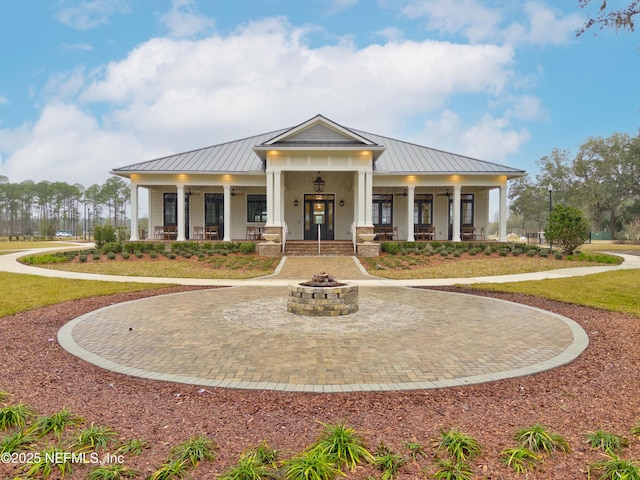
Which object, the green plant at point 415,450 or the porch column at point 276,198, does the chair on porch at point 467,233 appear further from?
the green plant at point 415,450

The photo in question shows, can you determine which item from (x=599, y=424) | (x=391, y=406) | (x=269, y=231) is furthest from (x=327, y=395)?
(x=269, y=231)

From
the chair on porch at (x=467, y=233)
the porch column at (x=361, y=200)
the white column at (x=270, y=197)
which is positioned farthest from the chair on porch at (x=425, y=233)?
the white column at (x=270, y=197)

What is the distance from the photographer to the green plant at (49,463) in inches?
104

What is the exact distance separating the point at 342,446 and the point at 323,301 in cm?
474

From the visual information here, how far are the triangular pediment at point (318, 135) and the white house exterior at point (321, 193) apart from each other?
0.23 ft

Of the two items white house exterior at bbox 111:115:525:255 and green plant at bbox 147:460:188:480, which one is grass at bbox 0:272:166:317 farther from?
white house exterior at bbox 111:115:525:255

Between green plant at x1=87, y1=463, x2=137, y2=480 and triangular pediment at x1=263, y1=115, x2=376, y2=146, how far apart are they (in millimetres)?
17745

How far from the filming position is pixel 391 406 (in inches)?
144

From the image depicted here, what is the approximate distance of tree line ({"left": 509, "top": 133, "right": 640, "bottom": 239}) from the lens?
4669 cm

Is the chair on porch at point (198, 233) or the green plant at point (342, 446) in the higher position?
the chair on porch at point (198, 233)

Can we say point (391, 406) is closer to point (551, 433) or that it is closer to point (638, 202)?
point (551, 433)

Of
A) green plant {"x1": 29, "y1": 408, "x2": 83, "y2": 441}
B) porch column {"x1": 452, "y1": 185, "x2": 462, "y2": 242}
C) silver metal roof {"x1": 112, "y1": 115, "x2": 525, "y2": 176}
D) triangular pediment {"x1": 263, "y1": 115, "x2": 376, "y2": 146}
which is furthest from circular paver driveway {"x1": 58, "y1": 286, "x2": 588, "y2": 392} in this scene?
porch column {"x1": 452, "y1": 185, "x2": 462, "y2": 242}

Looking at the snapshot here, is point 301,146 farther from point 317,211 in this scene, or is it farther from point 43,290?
point 43,290

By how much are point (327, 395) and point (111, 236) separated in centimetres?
2112
